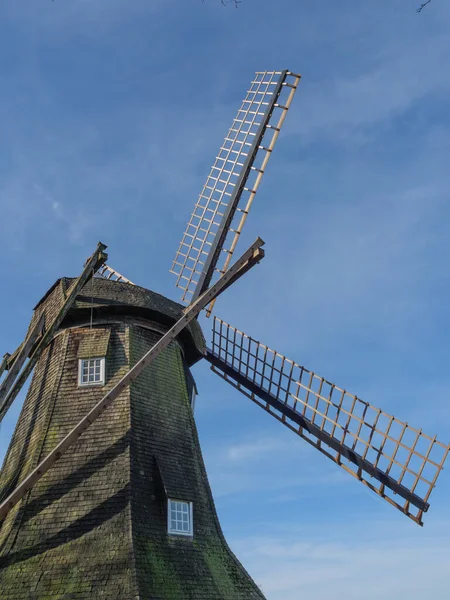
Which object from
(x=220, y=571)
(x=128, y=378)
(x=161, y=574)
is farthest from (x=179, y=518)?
(x=128, y=378)

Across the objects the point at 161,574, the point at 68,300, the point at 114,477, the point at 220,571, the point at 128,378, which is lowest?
the point at 161,574

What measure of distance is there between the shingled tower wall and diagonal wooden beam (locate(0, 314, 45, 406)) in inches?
18.3

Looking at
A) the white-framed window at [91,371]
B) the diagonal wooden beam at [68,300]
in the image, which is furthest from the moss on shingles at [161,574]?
the diagonal wooden beam at [68,300]

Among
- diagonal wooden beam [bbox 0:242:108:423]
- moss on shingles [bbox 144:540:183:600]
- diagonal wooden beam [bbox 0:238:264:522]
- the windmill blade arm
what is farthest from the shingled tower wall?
the windmill blade arm

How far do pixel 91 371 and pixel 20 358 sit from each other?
1374mm

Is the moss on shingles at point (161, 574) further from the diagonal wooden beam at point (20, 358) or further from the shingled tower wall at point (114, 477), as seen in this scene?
the diagonal wooden beam at point (20, 358)

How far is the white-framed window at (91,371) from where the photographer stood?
478 inches

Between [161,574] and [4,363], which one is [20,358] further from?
[161,574]

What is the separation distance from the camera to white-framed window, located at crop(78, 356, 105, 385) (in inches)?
478

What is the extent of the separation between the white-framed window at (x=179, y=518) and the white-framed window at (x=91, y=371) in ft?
9.21

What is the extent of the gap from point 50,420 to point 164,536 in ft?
10.2

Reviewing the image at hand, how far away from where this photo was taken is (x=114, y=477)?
10617mm

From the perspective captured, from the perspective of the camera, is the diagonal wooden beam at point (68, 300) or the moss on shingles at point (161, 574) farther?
the diagonal wooden beam at point (68, 300)

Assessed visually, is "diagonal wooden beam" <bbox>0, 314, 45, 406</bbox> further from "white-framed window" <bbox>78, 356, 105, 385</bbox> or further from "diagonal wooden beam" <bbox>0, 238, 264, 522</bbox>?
"diagonal wooden beam" <bbox>0, 238, 264, 522</bbox>
